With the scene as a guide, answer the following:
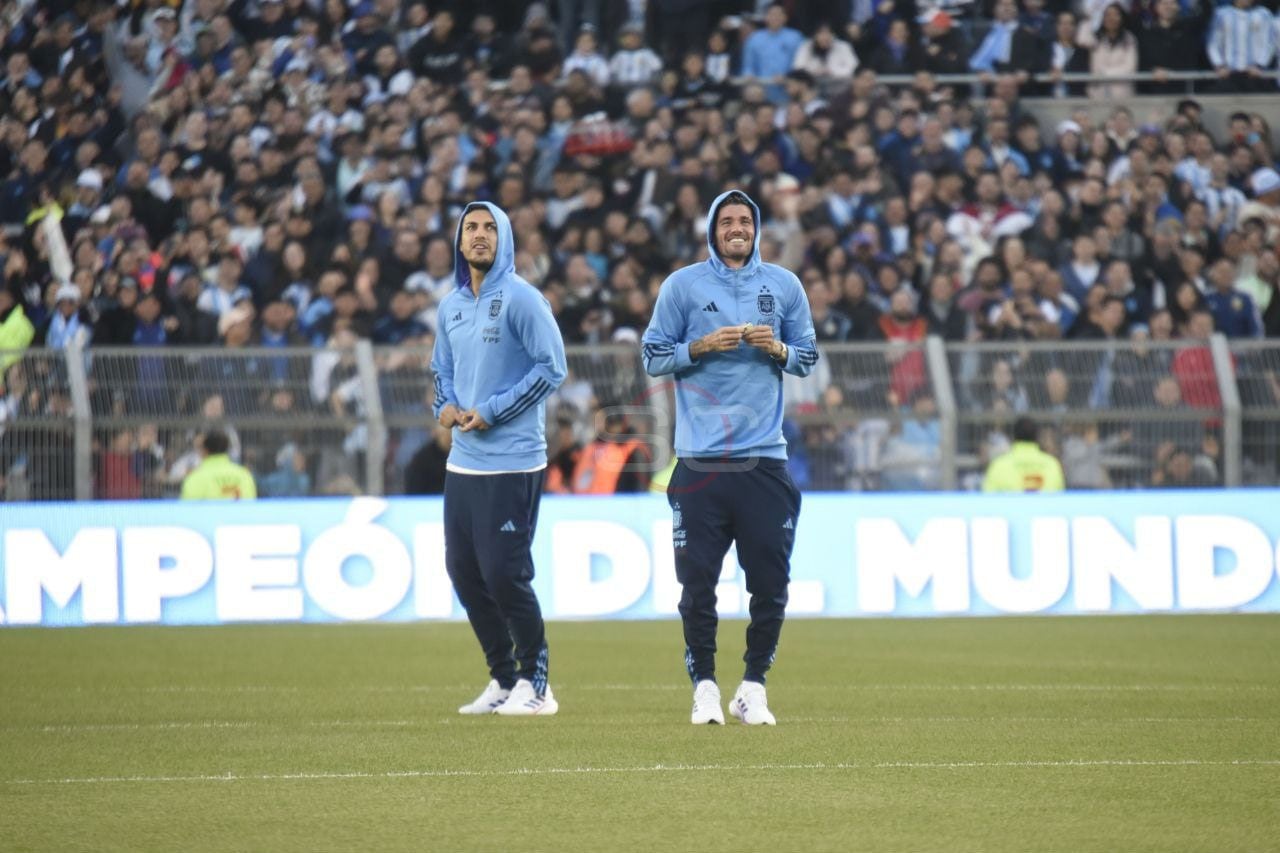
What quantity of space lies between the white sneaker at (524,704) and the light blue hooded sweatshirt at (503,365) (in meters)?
0.99

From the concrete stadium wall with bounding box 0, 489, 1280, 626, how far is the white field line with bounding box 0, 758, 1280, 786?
911 centimetres

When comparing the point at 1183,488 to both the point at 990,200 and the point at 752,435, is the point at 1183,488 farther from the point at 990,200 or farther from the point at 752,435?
the point at 752,435

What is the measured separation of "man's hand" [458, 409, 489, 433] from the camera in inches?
355

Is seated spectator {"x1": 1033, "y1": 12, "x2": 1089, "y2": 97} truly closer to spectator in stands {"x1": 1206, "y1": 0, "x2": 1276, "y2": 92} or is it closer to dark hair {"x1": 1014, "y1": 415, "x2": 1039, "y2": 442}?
spectator in stands {"x1": 1206, "y1": 0, "x2": 1276, "y2": 92}

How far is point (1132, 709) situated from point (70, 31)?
56.0ft

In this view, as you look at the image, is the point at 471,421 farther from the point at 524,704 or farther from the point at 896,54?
the point at 896,54

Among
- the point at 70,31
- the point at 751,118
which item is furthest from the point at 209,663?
the point at 70,31

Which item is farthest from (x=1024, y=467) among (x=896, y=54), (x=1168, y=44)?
(x=1168, y=44)

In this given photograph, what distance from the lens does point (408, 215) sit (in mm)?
20828

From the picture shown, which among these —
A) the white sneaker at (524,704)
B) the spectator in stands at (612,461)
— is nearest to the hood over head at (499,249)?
the white sneaker at (524,704)

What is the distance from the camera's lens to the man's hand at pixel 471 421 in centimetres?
902

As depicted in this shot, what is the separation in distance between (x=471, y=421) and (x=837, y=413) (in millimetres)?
8660

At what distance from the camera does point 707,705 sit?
338 inches

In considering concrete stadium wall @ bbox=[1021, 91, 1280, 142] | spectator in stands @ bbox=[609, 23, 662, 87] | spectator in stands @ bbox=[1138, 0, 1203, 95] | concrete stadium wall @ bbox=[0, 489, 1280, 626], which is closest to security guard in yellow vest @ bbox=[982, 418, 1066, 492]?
concrete stadium wall @ bbox=[0, 489, 1280, 626]
